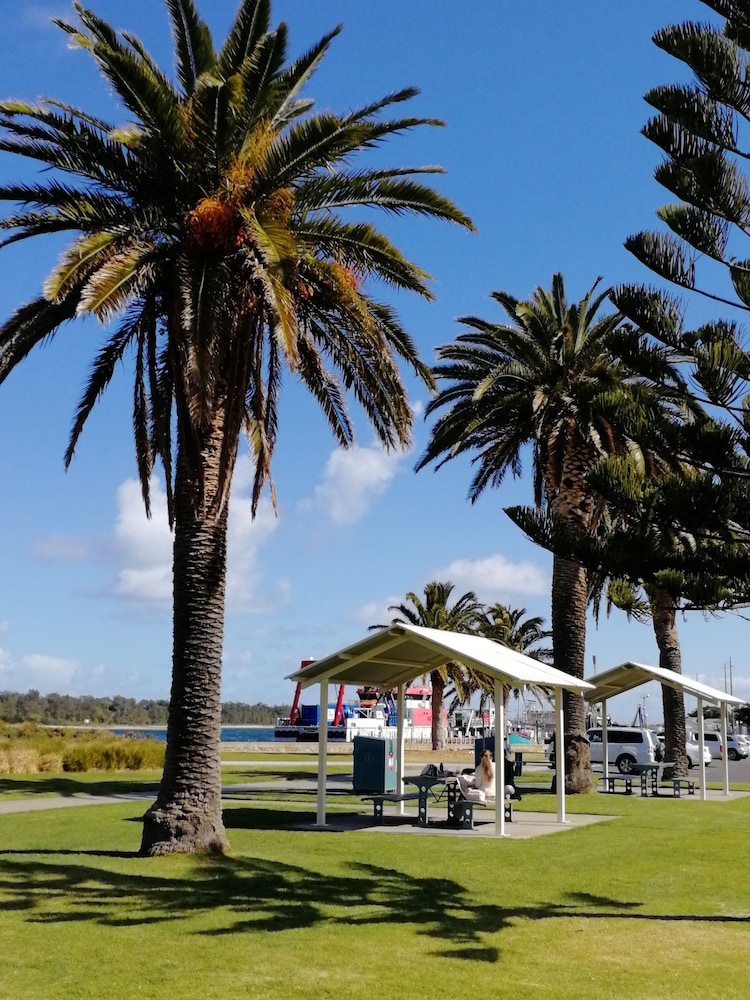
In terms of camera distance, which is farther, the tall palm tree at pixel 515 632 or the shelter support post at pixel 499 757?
the tall palm tree at pixel 515 632

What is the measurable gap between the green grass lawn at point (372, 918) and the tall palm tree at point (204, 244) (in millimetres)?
1811

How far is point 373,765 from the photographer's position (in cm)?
2261

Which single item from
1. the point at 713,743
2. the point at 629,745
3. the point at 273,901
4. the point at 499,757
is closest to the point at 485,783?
the point at 499,757

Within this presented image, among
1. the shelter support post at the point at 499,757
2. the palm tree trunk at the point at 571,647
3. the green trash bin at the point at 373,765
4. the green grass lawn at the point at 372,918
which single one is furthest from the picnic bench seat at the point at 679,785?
the shelter support post at the point at 499,757

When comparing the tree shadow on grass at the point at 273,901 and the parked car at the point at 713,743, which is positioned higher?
the parked car at the point at 713,743

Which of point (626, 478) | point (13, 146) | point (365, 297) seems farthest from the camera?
point (365, 297)

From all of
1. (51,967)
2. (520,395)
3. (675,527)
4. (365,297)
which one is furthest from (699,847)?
(520,395)

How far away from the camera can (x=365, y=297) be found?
1432 centimetres

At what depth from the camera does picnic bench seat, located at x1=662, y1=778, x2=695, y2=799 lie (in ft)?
83.5

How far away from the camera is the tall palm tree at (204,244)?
477 inches

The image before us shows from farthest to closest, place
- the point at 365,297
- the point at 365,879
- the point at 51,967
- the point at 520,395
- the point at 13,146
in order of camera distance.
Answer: the point at 520,395 → the point at 365,297 → the point at 13,146 → the point at 365,879 → the point at 51,967

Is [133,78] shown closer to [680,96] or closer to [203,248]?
[203,248]

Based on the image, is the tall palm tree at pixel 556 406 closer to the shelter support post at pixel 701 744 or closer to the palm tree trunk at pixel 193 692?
the shelter support post at pixel 701 744

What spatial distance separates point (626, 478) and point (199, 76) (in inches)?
301
